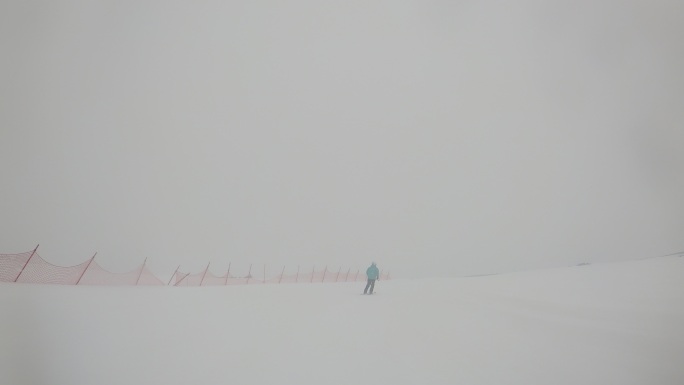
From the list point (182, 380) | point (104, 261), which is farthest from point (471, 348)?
point (104, 261)

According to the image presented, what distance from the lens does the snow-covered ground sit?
171 inches

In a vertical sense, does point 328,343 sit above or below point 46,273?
above

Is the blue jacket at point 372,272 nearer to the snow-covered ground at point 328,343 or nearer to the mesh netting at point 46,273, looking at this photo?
the snow-covered ground at point 328,343

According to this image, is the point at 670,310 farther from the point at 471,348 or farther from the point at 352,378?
the point at 352,378

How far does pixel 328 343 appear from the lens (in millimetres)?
5730

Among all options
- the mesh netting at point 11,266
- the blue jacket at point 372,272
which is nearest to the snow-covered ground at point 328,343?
the mesh netting at point 11,266

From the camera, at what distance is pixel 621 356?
5.43 m

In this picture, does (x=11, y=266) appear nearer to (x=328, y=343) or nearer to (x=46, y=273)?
(x=46, y=273)

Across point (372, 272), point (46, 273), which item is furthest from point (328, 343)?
point (46, 273)

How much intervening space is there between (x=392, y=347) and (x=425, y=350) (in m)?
0.62

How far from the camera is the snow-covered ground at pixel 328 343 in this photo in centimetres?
433

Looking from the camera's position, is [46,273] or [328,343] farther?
[46,273]

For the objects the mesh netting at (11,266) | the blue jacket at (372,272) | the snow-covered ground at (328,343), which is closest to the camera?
the snow-covered ground at (328,343)

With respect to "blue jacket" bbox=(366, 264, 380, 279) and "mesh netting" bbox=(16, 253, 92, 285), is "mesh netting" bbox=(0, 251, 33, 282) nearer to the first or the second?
"mesh netting" bbox=(16, 253, 92, 285)
